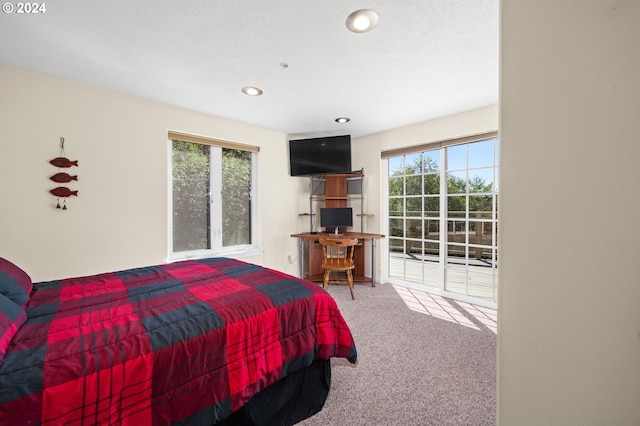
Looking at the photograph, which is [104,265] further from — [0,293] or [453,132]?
[453,132]

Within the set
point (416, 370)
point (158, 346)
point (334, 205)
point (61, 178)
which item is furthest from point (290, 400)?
point (334, 205)

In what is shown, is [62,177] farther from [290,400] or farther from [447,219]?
[447,219]

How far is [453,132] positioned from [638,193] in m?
3.13

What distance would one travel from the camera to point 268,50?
6.49 ft

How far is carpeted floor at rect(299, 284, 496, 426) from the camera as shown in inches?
61.1

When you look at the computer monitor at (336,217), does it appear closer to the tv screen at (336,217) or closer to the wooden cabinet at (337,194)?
the tv screen at (336,217)

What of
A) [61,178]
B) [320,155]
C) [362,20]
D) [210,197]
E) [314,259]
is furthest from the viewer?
[314,259]

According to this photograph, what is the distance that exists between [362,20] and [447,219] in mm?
2725

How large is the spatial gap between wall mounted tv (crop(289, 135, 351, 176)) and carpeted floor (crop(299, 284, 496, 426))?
2045 mm

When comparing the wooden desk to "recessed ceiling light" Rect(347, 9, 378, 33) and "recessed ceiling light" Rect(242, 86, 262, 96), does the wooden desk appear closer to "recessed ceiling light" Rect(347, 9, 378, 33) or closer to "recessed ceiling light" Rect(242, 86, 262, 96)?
"recessed ceiling light" Rect(242, 86, 262, 96)

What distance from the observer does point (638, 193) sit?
56cm

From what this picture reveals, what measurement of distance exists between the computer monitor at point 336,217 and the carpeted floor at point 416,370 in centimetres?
135

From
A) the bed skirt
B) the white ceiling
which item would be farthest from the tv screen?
the bed skirt

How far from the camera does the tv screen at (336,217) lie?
4145 millimetres
